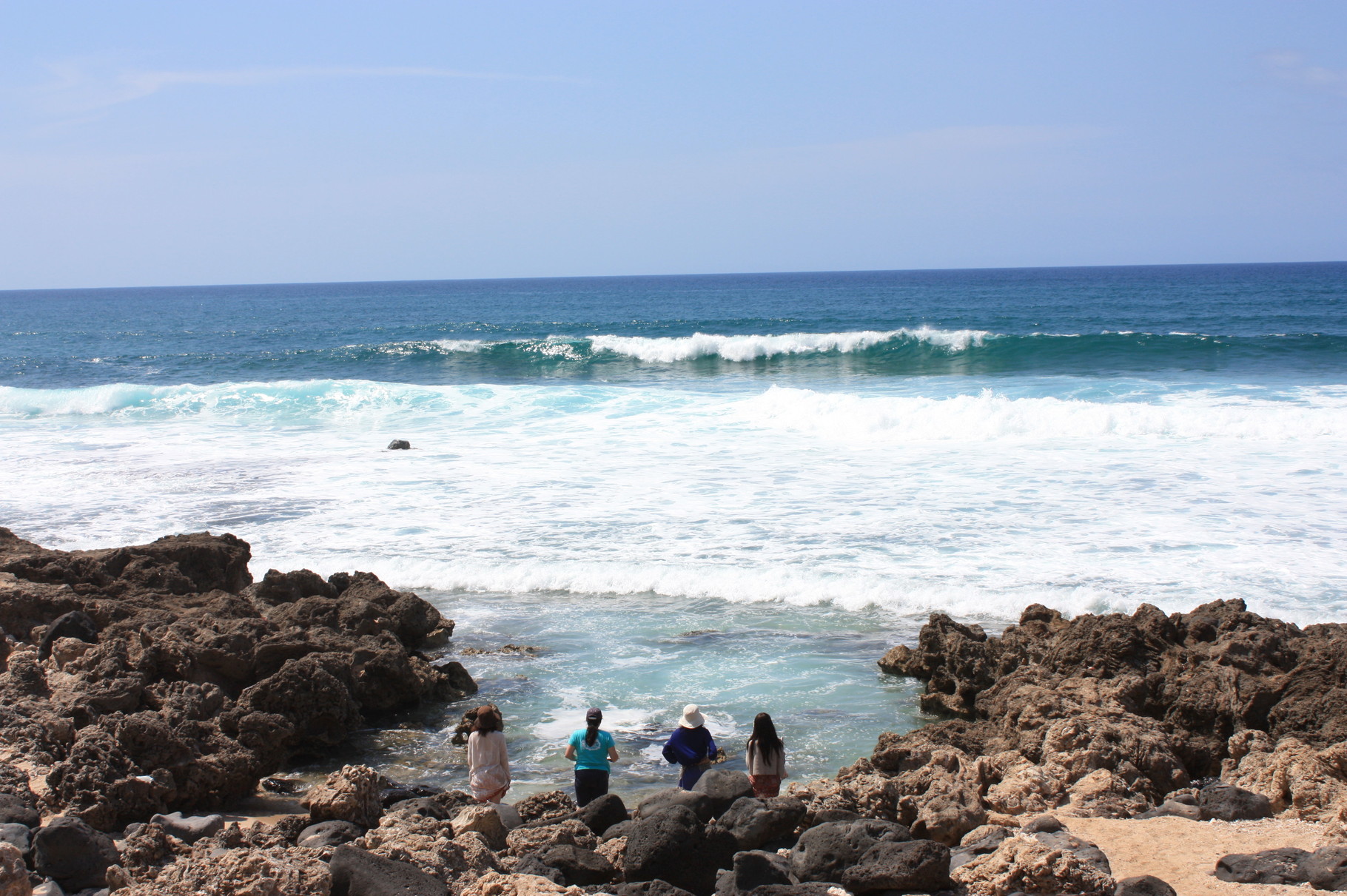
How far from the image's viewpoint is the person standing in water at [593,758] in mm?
5945

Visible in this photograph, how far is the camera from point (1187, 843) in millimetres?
5207

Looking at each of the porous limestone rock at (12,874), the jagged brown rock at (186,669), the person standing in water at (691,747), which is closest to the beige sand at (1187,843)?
the person standing in water at (691,747)

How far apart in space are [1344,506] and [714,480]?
298 inches

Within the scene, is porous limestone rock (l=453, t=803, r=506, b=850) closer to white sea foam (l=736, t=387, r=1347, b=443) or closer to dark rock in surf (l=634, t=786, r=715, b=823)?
dark rock in surf (l=634, t=786, r=715, b=823)

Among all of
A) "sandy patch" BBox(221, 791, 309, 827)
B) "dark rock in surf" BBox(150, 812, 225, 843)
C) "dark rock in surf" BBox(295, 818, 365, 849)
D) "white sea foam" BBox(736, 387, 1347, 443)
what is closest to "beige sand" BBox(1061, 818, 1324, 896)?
"dark rock in surf" BBox(295, 818, 365, 849)

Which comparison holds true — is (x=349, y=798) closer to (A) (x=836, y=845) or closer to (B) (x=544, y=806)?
(B) (x=544, y=806)

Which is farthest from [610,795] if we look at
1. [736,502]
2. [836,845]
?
[736,502]

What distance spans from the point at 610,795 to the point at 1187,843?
292cm

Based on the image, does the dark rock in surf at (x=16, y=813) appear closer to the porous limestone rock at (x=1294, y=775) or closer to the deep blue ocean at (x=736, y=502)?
the deep blue ocean at (x=736, y=502)

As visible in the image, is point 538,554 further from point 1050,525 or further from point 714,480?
point 1050,525

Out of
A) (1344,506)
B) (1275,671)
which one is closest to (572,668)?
(1275,671)

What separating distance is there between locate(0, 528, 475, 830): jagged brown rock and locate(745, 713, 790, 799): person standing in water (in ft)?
9.14

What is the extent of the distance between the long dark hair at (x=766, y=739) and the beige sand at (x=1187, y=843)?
158 centimetres

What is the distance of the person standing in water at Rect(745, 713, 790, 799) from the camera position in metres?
5.84
